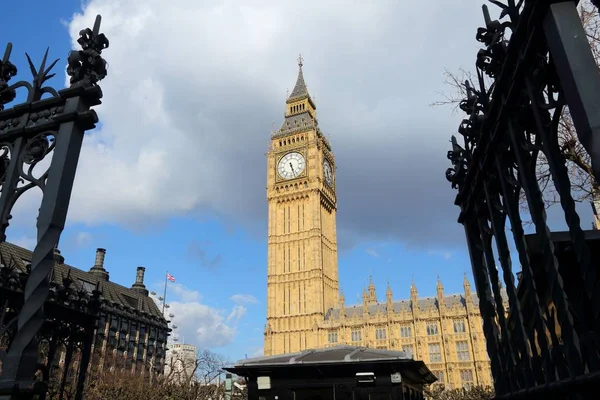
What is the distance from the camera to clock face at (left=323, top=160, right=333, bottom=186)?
3485 inches

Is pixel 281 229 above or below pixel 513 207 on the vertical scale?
above

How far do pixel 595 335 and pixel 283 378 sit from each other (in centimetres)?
1446

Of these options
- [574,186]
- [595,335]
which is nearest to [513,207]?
[595,335]

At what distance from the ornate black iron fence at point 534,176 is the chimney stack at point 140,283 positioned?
95247 millimetres

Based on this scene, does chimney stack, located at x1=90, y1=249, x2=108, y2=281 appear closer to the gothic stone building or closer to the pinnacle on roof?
the gothic stone building

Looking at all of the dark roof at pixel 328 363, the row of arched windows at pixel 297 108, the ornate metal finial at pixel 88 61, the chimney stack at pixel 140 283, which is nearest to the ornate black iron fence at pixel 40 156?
the ornate metal finial at pixel 88 61

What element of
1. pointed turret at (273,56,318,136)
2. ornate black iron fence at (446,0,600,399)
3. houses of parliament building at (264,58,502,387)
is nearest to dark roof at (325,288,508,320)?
houses of parliament building at (264,58,502,387)

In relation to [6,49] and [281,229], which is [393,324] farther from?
[6,49]

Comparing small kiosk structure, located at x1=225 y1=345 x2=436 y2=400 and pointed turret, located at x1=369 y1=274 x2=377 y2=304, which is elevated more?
pointed turret, located at x1=369 y1=274 x2=377 y2=304

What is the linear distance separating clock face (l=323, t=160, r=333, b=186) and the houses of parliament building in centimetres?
22

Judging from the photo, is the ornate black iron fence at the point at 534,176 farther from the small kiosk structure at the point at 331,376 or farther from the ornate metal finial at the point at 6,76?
the small kiosk structure at the point at 331,376

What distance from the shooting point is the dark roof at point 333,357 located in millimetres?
15430

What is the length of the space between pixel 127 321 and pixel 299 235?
34844mm

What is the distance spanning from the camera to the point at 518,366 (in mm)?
4594
